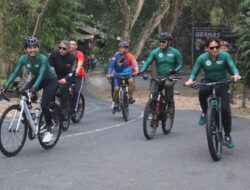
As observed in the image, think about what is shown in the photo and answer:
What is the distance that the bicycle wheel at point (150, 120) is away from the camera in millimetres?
9422

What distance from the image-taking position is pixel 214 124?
300 inches

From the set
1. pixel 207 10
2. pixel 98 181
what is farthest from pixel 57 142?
pixel 207 10

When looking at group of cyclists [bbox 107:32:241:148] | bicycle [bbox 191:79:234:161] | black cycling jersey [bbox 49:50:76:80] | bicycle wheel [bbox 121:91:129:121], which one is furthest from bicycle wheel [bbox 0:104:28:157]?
bicycle wheel [bbox 121:91:129:121]

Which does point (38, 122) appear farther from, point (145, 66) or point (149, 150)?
point (145, 66)

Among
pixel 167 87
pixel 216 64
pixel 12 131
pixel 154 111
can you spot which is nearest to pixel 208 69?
pixel 216 64

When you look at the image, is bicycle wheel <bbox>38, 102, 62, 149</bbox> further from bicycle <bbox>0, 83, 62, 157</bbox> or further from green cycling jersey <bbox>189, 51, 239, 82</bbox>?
green cycling jersey <bbox>189, 51, 239, 82</bbox>

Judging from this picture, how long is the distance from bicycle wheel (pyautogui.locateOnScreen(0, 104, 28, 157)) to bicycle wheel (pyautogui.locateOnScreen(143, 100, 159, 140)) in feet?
7.61

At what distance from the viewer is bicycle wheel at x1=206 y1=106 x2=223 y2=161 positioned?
24.0ft

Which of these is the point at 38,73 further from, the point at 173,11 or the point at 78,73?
the point at 173,11

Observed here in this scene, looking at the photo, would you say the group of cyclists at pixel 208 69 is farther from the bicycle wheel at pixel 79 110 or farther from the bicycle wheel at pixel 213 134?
the bicycle wheel at pixel 79 110

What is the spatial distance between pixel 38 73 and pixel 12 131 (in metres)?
1.13

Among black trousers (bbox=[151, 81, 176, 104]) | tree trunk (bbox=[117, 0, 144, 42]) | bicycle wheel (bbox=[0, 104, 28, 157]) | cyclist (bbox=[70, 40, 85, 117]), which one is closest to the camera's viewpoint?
bicycle wheel (bbox=[0, 104, 28, 157])

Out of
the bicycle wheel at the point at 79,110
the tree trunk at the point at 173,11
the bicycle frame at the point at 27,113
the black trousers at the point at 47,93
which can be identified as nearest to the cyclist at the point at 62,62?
the bicycle wheel at the point at 79,110

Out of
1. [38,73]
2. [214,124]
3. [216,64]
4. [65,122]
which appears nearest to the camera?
[214,124]
